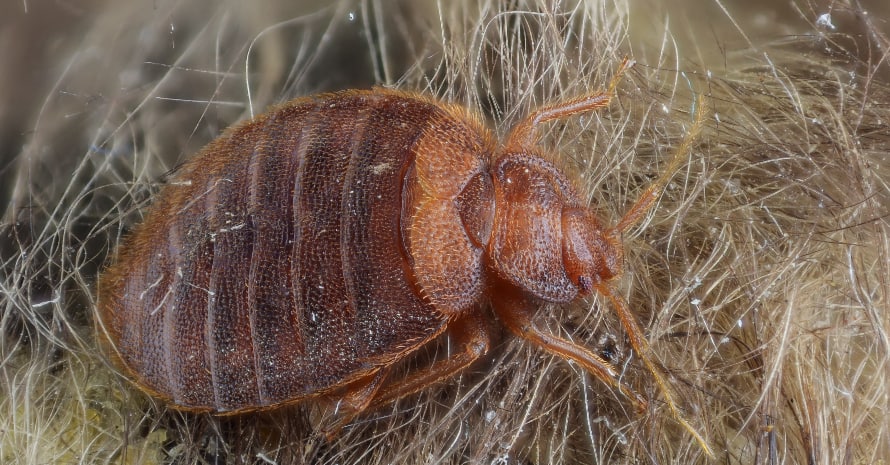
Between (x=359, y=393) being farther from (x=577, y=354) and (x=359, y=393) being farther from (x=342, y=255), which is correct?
(x=577, y=354)

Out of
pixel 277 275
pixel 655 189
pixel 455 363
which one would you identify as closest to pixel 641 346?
pixel 655 189

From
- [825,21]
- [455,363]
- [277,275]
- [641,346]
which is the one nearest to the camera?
[277,275]

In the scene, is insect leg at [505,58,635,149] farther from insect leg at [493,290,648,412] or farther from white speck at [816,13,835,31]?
white speck at [816,13,835,31]

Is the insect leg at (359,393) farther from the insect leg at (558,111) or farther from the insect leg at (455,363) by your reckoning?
the insect leg at (558,111)

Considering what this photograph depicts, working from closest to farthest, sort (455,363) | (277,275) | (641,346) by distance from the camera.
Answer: (277,275) → (641,346) → (455,363)

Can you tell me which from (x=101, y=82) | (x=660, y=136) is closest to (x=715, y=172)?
(x=660, y=136)

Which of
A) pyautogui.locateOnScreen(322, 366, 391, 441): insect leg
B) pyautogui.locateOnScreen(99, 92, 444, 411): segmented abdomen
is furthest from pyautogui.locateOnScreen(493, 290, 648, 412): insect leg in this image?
pyautogui.locateOnScreen(322, 366, 391, 441): insect leg
